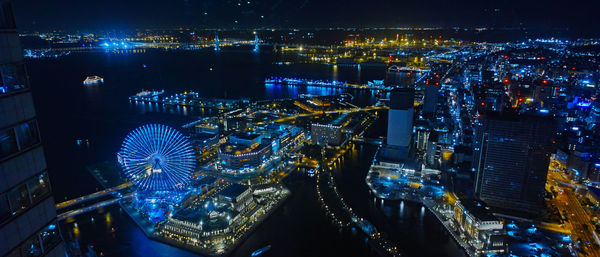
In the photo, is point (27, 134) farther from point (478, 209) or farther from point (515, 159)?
point (515, 159)

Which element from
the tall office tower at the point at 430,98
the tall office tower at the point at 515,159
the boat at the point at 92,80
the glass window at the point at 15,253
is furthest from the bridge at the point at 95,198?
the boat at the point at 92,80

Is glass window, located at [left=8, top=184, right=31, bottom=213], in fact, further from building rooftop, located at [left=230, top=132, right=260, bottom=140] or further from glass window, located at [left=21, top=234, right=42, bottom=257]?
building rooftop, located at [left=230, top=132, right=260, bottom=140]

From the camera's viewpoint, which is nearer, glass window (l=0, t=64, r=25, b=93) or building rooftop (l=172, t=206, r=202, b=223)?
glass window (l=0, t=64, r=25, b=93)

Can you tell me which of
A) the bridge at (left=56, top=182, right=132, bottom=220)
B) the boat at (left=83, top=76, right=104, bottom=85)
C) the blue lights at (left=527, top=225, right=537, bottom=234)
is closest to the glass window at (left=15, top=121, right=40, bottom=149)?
the bridge at (left=56, top=182, right=132, bottom=220)

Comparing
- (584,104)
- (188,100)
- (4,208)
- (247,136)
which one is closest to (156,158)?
(247,136)

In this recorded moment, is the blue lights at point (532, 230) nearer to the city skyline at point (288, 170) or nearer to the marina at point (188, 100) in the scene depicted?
the city skyline at point (288, 170)

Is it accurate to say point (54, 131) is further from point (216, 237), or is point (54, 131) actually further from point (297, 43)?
point (297, 43)

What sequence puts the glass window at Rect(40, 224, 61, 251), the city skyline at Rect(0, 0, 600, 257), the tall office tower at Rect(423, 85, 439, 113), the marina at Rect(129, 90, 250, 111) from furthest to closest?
the marina at Rect(129, 90, 250, 111) → the tall office tower at Rect(423, 85, 439, 113) → the city skyline at Rect(0, 0, 600, 257) → the glass window at Rect(40, 224, 61, 251)
